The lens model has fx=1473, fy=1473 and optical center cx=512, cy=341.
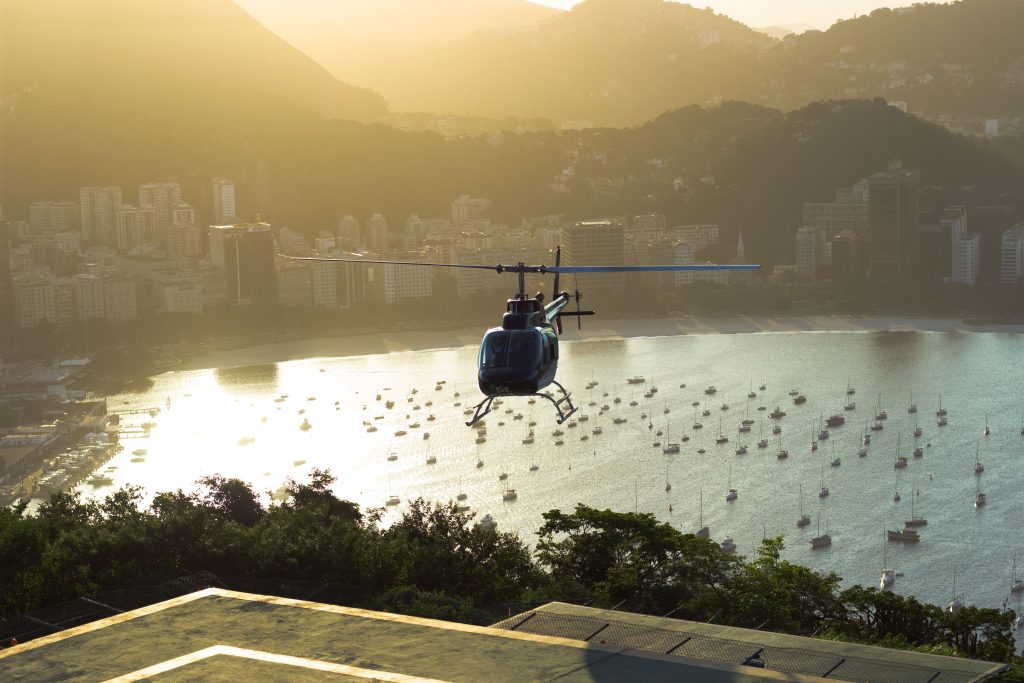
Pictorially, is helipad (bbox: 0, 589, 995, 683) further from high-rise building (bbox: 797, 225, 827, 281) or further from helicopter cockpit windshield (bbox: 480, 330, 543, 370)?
high-rise building (bbox: 797, 225, 827, 281)

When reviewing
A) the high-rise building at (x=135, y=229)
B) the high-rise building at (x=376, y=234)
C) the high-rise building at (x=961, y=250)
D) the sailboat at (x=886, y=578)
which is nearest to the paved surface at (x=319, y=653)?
the sailboat at (x=886, y=578)

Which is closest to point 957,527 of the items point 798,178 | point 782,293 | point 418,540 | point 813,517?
point 813,517

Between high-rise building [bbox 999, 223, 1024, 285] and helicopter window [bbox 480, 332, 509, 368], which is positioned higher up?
helicopter window [bbox 480, 332, 509, 368]

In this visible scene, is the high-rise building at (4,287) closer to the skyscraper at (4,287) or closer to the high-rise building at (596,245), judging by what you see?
the skyscraper at (4,287)

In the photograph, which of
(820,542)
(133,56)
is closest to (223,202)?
(133,56)

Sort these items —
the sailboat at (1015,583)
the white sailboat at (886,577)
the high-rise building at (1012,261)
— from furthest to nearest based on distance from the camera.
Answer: the high-rise building at (1012,261) → the white sailboat at (886,577) → the sailboat at (1015,583)

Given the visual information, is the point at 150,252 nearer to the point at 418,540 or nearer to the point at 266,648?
the point at 418,540

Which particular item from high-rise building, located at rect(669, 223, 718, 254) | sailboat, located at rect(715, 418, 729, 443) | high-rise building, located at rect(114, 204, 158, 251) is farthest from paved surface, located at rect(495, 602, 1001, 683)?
high-rise building, located at rect(669, 223, 718, 254)

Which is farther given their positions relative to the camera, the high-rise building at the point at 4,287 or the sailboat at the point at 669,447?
the high-rise building at the point at 4,287
